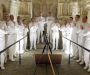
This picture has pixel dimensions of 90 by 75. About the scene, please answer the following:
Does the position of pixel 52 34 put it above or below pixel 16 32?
below

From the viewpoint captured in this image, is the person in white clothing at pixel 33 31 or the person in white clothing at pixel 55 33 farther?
the person in white clothing at pixel 55 33

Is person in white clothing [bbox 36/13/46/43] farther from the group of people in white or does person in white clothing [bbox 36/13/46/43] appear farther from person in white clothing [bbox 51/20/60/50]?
person in white clothing [bbox 51/20/60/50]

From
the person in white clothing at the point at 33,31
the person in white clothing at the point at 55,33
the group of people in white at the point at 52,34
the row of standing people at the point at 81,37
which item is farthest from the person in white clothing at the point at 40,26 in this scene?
the row of standing people at the point at 81,37

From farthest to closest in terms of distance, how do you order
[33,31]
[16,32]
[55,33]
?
[55,33], [33,31], [16,32]

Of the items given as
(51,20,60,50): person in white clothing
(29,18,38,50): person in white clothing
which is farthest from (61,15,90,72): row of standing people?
(29,18,38,50): person in white clothing

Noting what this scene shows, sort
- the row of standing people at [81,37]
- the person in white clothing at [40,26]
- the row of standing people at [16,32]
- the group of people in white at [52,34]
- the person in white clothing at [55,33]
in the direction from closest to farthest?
the row of standing people at [81,37]
the group of people in white at [52,34]
the row of standing people at [16,32]
the person in white clothing at [55,33]
the person in white clothing at [40,26]

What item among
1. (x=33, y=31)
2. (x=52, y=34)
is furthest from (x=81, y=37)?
(x=52, y=34)

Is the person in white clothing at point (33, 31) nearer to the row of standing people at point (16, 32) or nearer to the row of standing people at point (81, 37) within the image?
the row of standing people at point (16, 32)

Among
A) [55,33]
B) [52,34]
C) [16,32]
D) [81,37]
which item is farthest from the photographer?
[52,34]

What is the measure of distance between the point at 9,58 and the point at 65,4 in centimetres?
978

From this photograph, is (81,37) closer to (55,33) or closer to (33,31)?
(33,31)

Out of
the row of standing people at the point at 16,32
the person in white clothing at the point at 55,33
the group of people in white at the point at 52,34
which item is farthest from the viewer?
the person in white clothing at the point at 55,33

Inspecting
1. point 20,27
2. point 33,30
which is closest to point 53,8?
point 33,30

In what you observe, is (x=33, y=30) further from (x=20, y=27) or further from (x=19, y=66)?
(x=19, y=66)
